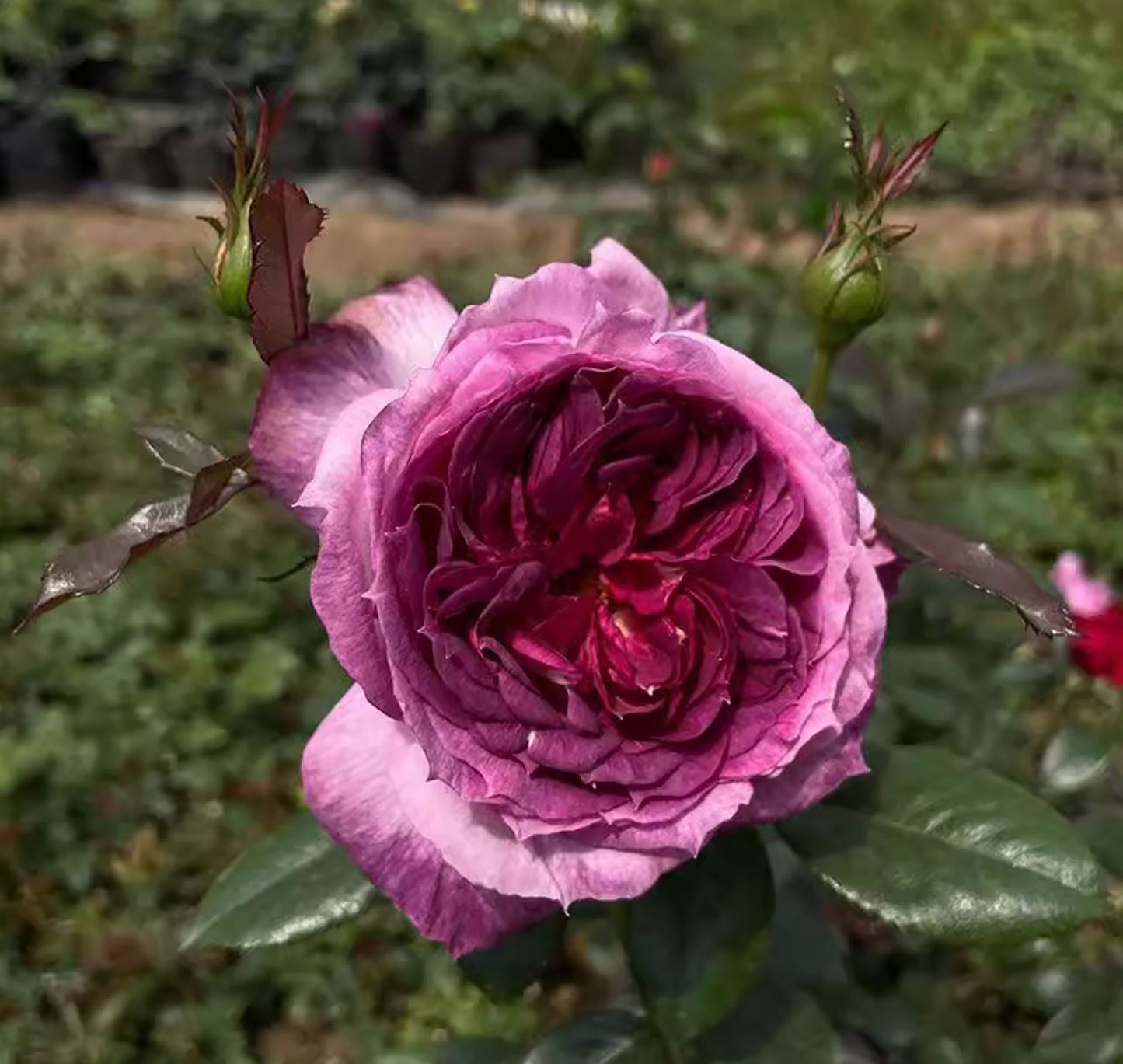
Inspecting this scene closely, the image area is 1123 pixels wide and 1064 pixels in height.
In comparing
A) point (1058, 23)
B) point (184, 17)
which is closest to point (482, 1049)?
point (184, 17)

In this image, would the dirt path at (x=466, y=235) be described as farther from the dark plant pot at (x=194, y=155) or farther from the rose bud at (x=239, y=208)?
the rose bud at (x=239, y=208)

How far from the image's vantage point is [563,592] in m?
0.53

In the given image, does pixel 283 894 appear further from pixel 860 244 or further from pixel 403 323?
pixel 860 244

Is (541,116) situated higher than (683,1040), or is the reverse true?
(683,1040)

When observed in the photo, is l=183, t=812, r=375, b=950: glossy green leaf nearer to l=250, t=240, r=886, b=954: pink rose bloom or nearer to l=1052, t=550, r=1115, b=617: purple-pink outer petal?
l=250, t=240, r=886, b=954: pink rose bloom

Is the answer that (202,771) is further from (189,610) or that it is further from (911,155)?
(911,155)

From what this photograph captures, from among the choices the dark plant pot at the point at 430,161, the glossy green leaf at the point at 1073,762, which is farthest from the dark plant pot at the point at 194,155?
the glossy green leaf at the point at 1073,762

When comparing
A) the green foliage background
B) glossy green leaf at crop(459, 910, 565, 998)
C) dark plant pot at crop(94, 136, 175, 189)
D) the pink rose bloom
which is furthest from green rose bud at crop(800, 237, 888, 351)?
dark plant pot at crop(94, 136, 175, 189)

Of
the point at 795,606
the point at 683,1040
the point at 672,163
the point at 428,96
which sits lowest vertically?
the point at 428,96

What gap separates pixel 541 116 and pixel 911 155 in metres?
3.81

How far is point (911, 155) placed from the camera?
54 cm

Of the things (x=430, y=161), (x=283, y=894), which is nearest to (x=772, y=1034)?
(x=283, y=894)

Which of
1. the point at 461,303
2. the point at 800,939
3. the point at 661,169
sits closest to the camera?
the point at 800,939

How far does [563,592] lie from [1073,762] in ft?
2.08
